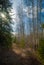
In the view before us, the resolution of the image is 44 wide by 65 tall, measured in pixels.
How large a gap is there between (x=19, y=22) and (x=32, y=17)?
1.26 metres

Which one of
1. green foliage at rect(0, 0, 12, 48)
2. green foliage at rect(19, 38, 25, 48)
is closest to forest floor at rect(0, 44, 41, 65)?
green foliage at rect(0, 0, 12, 48)

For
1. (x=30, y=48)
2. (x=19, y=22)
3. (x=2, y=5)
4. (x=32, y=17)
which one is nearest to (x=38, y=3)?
(x=32, y=17)

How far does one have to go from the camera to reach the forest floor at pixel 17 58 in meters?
12.1

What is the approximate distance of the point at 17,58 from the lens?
1259 cm

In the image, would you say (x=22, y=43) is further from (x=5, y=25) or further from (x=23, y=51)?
(x=5, y=25)

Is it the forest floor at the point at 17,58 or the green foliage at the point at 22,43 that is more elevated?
the green foliage at the point at 22,43

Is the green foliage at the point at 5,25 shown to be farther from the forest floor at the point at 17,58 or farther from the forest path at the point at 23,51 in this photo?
the forest path at the point at 23,51

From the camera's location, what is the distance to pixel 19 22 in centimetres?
1612

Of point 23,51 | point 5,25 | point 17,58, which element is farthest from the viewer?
point 23,51

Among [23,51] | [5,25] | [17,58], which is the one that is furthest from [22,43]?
[5,25]

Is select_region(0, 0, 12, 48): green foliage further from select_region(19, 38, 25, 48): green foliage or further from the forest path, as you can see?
select_region(19, 38, 25, 48): green foliage

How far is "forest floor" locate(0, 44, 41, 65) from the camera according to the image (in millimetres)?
12109

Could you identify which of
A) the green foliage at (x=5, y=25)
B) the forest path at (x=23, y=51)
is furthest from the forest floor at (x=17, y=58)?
the green foliage at (x=5, y=25)

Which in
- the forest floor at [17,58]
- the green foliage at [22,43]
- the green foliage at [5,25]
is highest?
the green foliage at [5,25]
